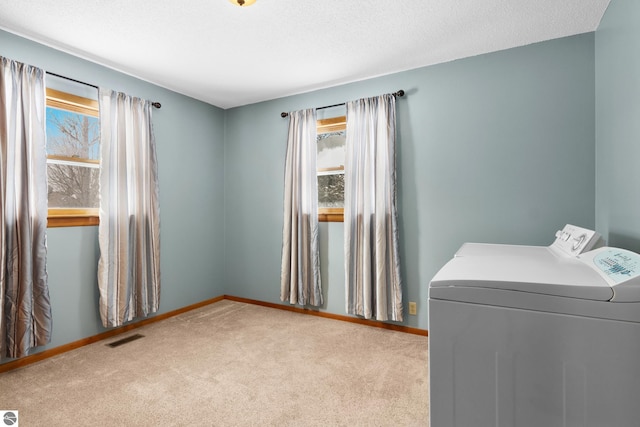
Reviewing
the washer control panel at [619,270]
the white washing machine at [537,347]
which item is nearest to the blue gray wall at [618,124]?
the washer control panel at [619,270]

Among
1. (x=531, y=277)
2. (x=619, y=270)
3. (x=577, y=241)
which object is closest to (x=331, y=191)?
(x=577, y=241)

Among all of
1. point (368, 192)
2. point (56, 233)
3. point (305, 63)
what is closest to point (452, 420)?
point (368, 192)

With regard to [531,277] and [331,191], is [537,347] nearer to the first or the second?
[531,277]

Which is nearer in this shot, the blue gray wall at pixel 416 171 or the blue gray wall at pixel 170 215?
the blue gray wall at pixel 416 171

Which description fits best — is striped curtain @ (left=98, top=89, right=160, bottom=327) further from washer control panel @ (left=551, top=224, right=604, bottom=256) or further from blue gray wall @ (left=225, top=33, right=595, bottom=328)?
washer control panel @ (left=551, top=224, right=604, bottom=256)

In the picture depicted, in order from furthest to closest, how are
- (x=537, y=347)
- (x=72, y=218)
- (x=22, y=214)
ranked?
(x=72, y=218)
(x=22, y=214)
(x=537, y=347)

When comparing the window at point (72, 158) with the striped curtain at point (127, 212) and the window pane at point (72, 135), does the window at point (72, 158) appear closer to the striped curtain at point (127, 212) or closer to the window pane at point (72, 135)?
the window pane at point (72, 135)

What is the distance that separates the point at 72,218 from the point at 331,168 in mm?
2374

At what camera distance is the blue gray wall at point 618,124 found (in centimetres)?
162

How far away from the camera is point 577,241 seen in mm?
A: 1654

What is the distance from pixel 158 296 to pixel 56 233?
3.41 ft

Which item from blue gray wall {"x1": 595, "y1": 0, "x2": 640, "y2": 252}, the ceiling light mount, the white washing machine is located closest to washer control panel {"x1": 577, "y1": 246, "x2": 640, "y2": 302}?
the white washing machine

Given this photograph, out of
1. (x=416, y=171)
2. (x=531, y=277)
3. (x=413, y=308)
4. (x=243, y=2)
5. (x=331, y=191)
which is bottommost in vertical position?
(x=413, y=308)

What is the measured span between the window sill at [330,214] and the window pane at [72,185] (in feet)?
6.83
